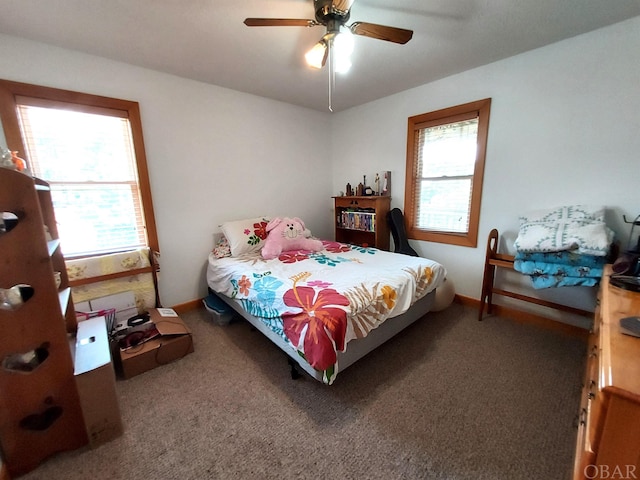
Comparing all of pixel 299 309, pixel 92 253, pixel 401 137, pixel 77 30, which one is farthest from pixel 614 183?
pixel 92 253

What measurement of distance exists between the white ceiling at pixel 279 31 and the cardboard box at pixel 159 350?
7.15 feet

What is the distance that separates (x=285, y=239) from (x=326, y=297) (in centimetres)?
124

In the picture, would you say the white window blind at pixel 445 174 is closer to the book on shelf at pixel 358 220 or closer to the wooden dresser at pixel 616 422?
the book on shelf at pixel 358 220

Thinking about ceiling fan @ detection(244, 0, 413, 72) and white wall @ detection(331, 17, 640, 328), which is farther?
white wall @ detection(331, 17, 640, 328)

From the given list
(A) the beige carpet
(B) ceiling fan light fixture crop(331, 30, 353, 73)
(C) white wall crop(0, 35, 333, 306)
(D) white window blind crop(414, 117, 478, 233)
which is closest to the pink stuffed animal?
(C) white wall crop(0, 35, 333, 306)

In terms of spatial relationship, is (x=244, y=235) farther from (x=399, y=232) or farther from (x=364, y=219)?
(x=399, y=232)

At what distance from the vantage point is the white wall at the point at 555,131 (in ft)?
6.07

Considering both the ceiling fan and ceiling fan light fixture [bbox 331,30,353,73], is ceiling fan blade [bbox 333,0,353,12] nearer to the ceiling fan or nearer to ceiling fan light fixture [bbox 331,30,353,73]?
the ceiling fan

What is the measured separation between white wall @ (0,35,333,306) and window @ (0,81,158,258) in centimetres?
11

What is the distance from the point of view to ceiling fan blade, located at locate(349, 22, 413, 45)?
1.41m

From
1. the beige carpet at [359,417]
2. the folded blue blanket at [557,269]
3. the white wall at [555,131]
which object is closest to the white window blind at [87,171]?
the beige carpet at [359,417]

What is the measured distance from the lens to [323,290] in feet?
5.73

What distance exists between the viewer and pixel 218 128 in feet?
9.18

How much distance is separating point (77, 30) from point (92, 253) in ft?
5.48
